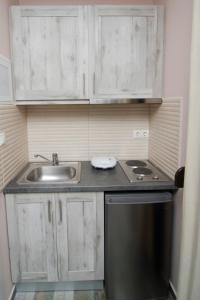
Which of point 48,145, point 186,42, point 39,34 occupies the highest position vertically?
point 39,34

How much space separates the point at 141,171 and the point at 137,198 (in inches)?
14.6

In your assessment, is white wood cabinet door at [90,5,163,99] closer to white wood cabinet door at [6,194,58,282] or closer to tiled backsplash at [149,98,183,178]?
tiled backsplash at [149,98,183,178]

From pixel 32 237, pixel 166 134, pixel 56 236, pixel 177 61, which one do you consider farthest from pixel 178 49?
pixel 32 237

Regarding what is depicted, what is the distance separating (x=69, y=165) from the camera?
2.18 meters

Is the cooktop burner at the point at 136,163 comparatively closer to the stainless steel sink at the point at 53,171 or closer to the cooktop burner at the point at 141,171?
the cooktop burner at the point at 141,171

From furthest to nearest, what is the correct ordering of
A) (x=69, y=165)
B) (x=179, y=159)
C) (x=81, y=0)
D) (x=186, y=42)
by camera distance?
(x=69, y=165) < (x=81, y=0) < (x=179, y=159) < (x=186, y=42)

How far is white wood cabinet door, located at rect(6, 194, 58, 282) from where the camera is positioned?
164 centimetres

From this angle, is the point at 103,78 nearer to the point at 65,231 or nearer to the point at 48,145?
the point at 48,145

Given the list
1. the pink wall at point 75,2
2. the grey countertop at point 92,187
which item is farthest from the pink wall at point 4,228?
the pink wall at point 75,2

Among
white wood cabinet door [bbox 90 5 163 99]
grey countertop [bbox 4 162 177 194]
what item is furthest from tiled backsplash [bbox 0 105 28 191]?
white wood cabinet door [bbox 90 5 163 99]

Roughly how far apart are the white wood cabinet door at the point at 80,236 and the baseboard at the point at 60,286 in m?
0.10

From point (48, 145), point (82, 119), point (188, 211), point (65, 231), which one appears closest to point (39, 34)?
point (82, 119)

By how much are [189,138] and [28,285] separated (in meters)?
1.65

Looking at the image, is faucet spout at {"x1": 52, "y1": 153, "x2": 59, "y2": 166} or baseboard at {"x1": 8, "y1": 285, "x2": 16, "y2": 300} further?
faucet spout at {"x1": 52, "y1": 153, "x2": 59, "y2": 166}
